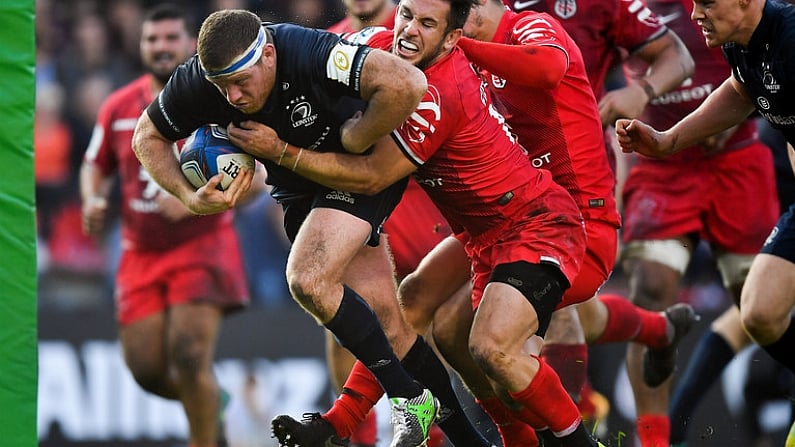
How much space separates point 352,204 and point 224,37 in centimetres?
92

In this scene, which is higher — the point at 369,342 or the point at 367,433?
the point at 369,342

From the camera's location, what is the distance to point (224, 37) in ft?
16.9

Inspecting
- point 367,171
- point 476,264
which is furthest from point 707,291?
point 367,171

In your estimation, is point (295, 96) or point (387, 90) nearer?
point (387, 90)

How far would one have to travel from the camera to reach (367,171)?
538 centimetres

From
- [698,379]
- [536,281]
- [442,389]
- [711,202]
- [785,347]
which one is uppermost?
[536,281]

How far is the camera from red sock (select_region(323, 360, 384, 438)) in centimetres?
576

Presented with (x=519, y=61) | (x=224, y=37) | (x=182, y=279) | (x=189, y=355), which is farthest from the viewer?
(x=182, y=279)

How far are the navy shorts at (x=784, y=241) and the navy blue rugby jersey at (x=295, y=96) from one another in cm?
231

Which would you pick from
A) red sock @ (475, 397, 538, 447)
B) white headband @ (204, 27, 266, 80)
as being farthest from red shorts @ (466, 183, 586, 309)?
white headband @ (204, 27, 266, 80)

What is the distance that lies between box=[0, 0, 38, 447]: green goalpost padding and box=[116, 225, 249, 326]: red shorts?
3938 millimetres

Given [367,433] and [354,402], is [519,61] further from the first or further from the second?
[367,433]

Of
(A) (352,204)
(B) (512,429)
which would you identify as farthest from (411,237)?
(A) (352,204)

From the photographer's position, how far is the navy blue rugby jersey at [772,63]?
579 centimetres
